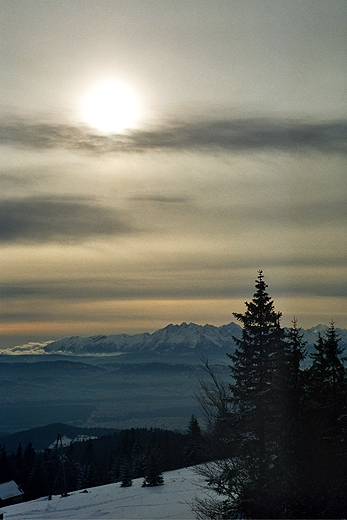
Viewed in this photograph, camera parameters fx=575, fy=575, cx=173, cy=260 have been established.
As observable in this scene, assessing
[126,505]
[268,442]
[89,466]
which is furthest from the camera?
[89,466]

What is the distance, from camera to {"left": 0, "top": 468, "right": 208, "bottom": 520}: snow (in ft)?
119

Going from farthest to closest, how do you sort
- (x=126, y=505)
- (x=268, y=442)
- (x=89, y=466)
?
(x=89, y=466)
(x=126, y=505)
(x=268, y=442)

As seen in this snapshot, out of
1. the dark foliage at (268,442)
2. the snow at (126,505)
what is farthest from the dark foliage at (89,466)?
the dark foliage at (268,442)

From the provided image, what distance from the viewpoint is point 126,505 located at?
42.1 meters

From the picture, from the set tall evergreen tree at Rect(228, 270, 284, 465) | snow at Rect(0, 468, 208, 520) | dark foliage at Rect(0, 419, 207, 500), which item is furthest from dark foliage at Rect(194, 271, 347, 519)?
dark foliage at Rect(0, 419, 207, 500)

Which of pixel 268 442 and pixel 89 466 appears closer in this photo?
pixel 268 442

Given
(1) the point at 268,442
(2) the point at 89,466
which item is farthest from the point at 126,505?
(2) the point at 89,466

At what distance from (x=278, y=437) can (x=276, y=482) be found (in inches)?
72.6

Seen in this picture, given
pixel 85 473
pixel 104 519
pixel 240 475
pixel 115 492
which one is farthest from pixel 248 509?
pixel 85 473

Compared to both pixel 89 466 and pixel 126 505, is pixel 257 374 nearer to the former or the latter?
pixel 126 505

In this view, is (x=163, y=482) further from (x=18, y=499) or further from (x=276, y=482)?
(x=276, y=482)

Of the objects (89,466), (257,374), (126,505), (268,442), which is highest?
(257,374)

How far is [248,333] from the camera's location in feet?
77.6

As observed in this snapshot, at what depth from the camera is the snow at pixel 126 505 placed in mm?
36219
